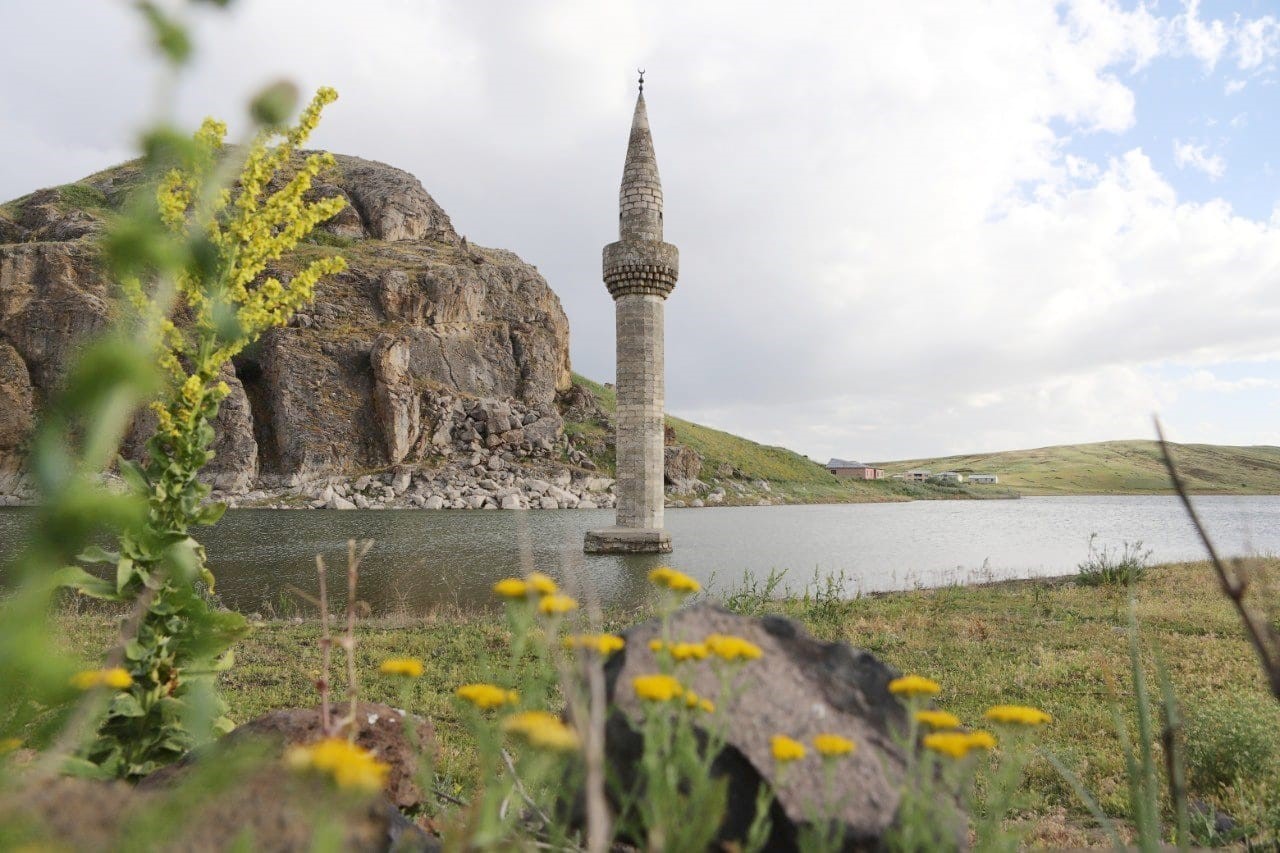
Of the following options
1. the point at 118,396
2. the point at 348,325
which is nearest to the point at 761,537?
the point at 118,396

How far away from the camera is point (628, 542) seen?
93.2 ft

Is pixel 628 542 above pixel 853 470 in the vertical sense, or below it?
below

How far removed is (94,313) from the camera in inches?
2559

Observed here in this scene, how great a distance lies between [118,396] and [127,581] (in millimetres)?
3415

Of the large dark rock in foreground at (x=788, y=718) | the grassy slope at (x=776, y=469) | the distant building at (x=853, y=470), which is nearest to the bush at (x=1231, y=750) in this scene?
the large dark rock in foreground at (x=788, y=718)

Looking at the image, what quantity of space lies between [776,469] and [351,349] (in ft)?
214

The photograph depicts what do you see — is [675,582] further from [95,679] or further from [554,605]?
[95,679]

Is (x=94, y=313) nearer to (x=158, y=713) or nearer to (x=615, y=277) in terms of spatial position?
(x=615, y=277)

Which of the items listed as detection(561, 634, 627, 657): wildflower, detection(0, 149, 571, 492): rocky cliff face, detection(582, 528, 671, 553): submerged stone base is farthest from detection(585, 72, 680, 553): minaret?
detection(0, 149, 571, 492): rocky cliff face

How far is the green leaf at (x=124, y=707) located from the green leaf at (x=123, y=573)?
530mm

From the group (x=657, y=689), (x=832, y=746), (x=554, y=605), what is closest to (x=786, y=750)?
(x=832, y=746)

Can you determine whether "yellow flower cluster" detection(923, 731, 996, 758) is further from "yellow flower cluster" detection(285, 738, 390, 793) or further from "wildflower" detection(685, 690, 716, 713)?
"yellow flower cluster" detection(285, 738, 390, 793)

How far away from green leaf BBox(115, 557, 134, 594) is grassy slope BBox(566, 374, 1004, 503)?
8193 cm

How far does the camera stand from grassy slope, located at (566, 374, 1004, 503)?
97519mm
